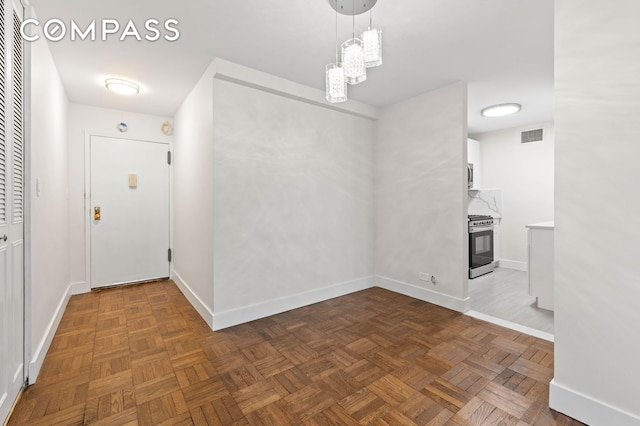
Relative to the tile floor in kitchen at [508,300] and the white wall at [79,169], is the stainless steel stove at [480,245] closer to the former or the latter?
the tile floor in kitchen at [508,300]

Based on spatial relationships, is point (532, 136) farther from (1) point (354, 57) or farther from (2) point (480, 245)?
(1) point (354, 57)

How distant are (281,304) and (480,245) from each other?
3.36 metres

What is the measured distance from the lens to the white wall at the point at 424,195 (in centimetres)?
303

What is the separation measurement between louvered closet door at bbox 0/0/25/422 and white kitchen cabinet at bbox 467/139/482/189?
5458 millimetres

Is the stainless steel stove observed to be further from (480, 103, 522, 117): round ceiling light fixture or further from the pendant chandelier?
the pendant chandelier

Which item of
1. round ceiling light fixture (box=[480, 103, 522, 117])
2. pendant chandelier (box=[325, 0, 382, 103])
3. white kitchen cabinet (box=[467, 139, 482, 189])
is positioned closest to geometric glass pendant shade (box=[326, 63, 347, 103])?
pendant chandelier (box=[325, 0, 382, 103])

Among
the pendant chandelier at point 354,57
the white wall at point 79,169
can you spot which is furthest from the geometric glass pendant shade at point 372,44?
the white wall at point 79,169

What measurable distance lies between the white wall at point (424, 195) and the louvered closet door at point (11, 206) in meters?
3.39

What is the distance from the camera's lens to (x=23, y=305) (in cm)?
174

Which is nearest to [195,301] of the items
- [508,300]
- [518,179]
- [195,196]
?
[195,196]

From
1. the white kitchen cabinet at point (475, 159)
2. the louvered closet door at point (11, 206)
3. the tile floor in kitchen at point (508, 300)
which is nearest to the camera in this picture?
the louvered closet door at point (11, 206)

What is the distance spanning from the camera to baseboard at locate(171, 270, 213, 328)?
2.68m

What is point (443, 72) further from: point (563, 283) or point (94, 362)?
point (94, 362)

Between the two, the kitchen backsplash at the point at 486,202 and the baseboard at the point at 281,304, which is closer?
the baseboard at the point at 281,304
